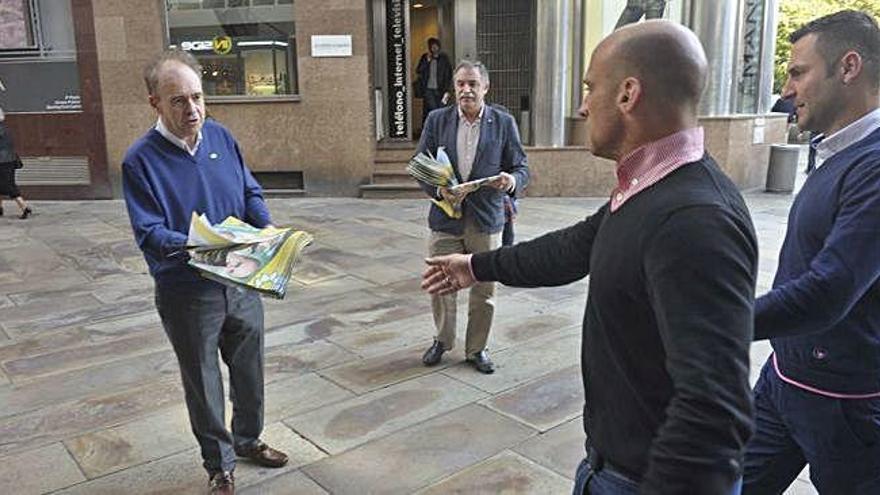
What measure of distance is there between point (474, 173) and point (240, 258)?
2.13m

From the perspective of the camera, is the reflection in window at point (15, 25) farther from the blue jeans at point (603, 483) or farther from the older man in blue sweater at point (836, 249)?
the blue jeans at point (603, 483)

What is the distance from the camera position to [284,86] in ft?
40.6

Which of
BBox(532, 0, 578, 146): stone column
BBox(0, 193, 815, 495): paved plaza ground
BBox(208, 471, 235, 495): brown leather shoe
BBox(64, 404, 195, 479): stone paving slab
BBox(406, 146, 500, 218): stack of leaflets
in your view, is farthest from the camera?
BBox(532, 0, 578, 146): stone column

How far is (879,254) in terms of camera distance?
1.89 m

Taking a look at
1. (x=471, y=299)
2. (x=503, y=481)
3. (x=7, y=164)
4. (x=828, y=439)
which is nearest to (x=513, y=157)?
(x=471, y=299)

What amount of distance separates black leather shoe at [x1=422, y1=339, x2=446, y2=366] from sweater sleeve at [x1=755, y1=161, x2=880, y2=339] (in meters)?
3.08

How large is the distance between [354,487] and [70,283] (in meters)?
4.87

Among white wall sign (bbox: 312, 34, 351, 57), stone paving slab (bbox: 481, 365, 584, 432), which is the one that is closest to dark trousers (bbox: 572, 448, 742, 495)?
stone paving slab (bbox: 481, 365, 584, 432)

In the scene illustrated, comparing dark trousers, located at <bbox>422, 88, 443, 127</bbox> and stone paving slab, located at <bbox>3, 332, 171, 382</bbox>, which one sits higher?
dark trousers, located at <bbox>422, 88, 443, 127</bbox>

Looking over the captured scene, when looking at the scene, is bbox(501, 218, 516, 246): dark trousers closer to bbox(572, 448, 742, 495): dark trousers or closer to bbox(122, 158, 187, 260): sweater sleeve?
bbox(122, 158, 187, 260): sweater sleeve

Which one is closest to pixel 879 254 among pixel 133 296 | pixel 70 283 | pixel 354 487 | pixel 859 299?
pixel 859 299

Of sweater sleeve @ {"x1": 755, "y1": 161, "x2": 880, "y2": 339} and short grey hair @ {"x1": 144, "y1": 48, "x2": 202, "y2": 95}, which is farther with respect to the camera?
short grey hair @ {"x1": 144, "y1": 48, "x2": 202, "y2": 95}

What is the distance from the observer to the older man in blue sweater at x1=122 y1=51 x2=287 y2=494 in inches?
116

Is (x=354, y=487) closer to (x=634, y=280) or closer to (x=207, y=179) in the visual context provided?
(x=207, y=179)
